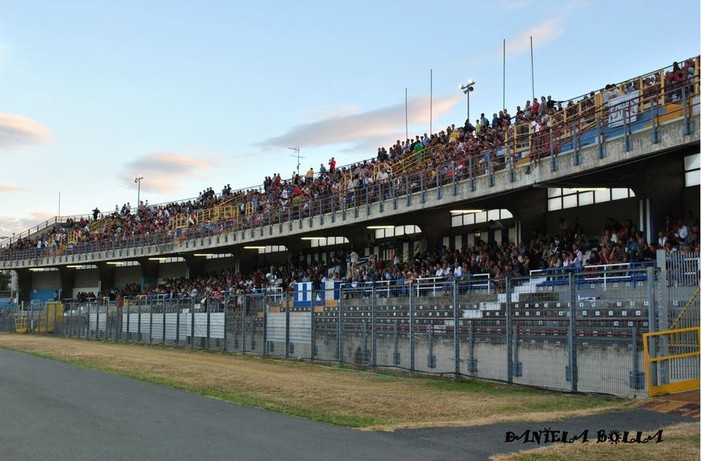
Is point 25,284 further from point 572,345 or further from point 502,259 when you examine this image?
point 572,345

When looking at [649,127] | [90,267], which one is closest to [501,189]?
[649,127]

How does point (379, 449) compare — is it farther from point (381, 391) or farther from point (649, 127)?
point (649, 127)

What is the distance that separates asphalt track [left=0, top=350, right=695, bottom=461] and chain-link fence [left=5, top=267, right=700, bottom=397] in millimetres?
2774

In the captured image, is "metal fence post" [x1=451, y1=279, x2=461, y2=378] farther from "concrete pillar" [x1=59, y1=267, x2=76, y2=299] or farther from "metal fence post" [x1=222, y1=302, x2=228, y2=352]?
"concrete pillar" [x1=59, y1=267, x2=76, y2=299]

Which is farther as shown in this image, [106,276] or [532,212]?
[106,276]

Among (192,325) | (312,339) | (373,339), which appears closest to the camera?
(373,339)

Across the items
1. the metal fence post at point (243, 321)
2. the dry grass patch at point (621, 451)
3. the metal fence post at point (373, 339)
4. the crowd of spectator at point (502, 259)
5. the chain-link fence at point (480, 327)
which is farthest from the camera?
the metal fence post at point (243, 321)

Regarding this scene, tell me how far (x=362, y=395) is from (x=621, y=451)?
20.4ft

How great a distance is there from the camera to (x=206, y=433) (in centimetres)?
959

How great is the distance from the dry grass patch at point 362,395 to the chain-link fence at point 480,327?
55 centimetres

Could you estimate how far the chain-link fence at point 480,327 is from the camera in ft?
44.9

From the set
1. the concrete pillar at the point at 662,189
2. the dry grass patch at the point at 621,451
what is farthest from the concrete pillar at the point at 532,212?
the dry grass patch at the point at 621,451

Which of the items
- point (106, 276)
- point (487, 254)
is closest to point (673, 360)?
point (487, 254)

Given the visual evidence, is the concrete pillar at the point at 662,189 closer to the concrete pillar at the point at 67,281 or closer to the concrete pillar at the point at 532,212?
the concrete pillar at the point at 532,212
